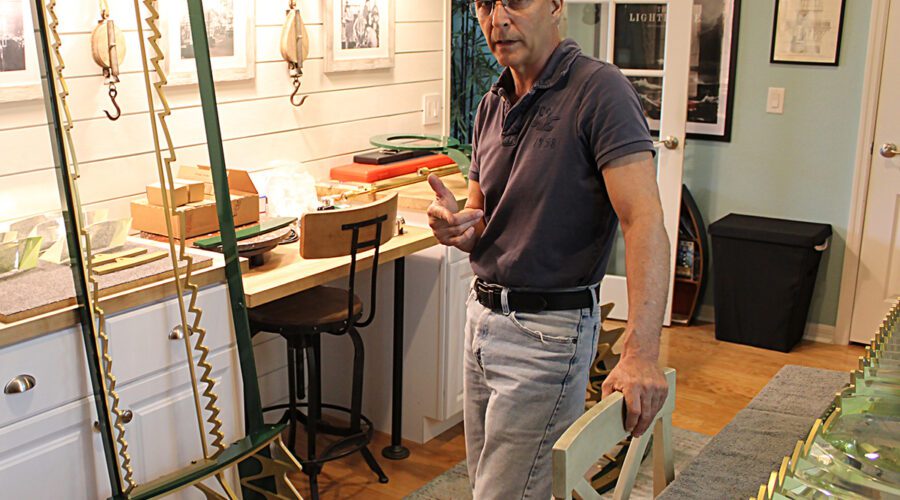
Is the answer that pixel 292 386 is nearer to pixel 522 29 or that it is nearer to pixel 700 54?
pixel 522 29

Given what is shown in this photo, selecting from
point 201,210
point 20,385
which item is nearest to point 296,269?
point 201,210

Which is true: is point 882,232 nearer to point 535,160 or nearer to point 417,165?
point 417,165

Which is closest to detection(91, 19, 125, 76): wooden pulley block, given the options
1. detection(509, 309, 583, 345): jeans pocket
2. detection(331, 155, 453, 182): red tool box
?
detection(331, 155, 453, 182): red tool box

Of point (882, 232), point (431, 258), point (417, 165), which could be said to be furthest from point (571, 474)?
point (882, 232)

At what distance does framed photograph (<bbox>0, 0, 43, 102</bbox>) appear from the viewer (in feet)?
7.75

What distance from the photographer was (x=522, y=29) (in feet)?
6.02

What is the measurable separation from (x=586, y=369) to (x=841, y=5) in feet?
10.0

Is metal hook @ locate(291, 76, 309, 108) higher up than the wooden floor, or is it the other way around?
metal hook @ locate(291, 76, 309, 108)

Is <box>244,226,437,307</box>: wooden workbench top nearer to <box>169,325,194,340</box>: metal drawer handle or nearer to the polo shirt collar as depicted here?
<box>169,325,194,340</box>: metal drawer handle

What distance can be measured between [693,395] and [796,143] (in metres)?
1.36

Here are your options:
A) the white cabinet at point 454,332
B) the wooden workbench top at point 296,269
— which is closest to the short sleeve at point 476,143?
the wooden workbench top at point 296,269

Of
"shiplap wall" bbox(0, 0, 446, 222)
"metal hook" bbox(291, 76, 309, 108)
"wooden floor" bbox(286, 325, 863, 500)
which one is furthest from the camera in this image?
"metal hook" bbox(291, 76, 309, 108)

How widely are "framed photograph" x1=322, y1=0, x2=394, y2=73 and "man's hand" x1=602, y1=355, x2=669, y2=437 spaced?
2273 millimetres

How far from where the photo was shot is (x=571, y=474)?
141 centimetres
